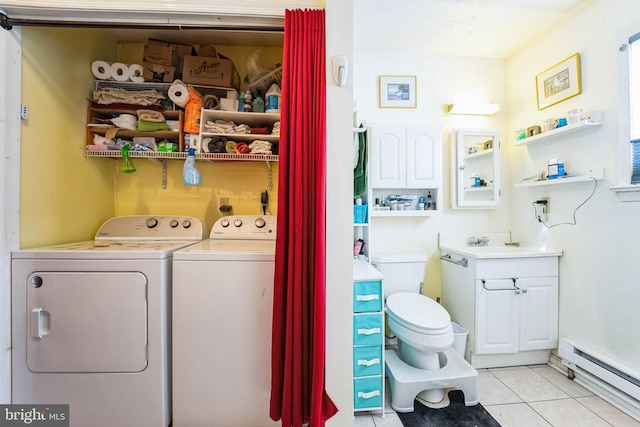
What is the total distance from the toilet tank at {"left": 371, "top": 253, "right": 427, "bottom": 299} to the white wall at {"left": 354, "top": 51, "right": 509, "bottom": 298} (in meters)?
0.21

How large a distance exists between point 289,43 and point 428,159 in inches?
65.0

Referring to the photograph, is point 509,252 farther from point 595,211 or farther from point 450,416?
point 450,416

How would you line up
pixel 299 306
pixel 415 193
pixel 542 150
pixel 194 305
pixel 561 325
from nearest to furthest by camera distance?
pixel 299 306 → pixel 194 305 → pixel 561 325 → pixel 542 150 → pixel 415 193

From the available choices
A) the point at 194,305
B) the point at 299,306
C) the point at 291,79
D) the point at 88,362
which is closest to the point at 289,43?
the point at 291,79

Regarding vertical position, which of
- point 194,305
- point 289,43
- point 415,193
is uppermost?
point 289,43

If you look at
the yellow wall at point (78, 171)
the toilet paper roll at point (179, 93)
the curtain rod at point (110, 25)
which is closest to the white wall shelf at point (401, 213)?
the yellow wall at point (78, 171)

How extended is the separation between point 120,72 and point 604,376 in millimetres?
4130

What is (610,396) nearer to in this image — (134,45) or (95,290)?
(95,290)

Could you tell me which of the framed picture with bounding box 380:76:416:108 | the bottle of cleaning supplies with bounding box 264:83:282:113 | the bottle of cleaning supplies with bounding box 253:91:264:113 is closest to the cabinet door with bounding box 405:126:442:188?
the framed picture with bounding box 380:76:416:108

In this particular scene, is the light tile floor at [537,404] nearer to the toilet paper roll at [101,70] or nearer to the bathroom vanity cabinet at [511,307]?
the bathroom vanity cabinet at [511,307]

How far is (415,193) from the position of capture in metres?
2.46

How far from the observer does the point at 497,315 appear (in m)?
1.98

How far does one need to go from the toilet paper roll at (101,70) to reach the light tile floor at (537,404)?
10.0 ft

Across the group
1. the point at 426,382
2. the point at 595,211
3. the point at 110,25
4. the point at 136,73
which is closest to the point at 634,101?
the point at 595,211
